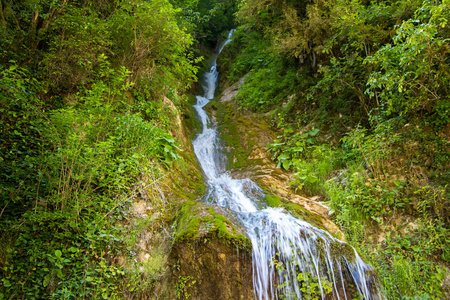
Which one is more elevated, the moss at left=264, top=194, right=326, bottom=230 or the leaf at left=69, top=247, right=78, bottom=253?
the moss at left=264, top=194, right=326, bottom=230

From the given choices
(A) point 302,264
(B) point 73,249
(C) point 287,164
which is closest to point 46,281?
(B) point 73,249

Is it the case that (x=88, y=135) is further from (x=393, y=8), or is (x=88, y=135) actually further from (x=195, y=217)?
(x=393, y=8)

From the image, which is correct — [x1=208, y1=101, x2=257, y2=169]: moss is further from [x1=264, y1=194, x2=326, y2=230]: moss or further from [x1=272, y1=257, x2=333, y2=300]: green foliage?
[x1=272, y1=257, x2=333, y2=300]: green foliage

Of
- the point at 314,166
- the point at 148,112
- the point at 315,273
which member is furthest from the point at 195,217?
the point at 314,166

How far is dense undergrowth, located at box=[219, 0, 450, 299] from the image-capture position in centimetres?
370

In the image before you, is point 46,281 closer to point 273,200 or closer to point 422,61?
point 273,200

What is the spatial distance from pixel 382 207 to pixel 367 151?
4.07ft

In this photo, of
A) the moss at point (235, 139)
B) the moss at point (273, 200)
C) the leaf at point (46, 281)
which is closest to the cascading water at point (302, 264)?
the moss at point (273, 200)

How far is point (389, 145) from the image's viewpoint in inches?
190

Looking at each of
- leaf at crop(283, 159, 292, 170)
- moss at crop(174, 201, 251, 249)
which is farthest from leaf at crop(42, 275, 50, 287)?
leaf at crop(283, 159, 292, 170)

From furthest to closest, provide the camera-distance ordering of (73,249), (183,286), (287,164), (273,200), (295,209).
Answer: (287,164)
(273,200)
(295,209)
(183,286)
(73,249)

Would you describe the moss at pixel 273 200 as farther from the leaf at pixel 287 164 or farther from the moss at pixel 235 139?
the moss at pixel 235 139

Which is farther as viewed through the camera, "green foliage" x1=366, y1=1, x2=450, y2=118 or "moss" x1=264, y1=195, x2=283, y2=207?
"moss" x1=264, y1=195, x2=283, y2=207

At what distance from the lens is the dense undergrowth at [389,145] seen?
3.70 m
